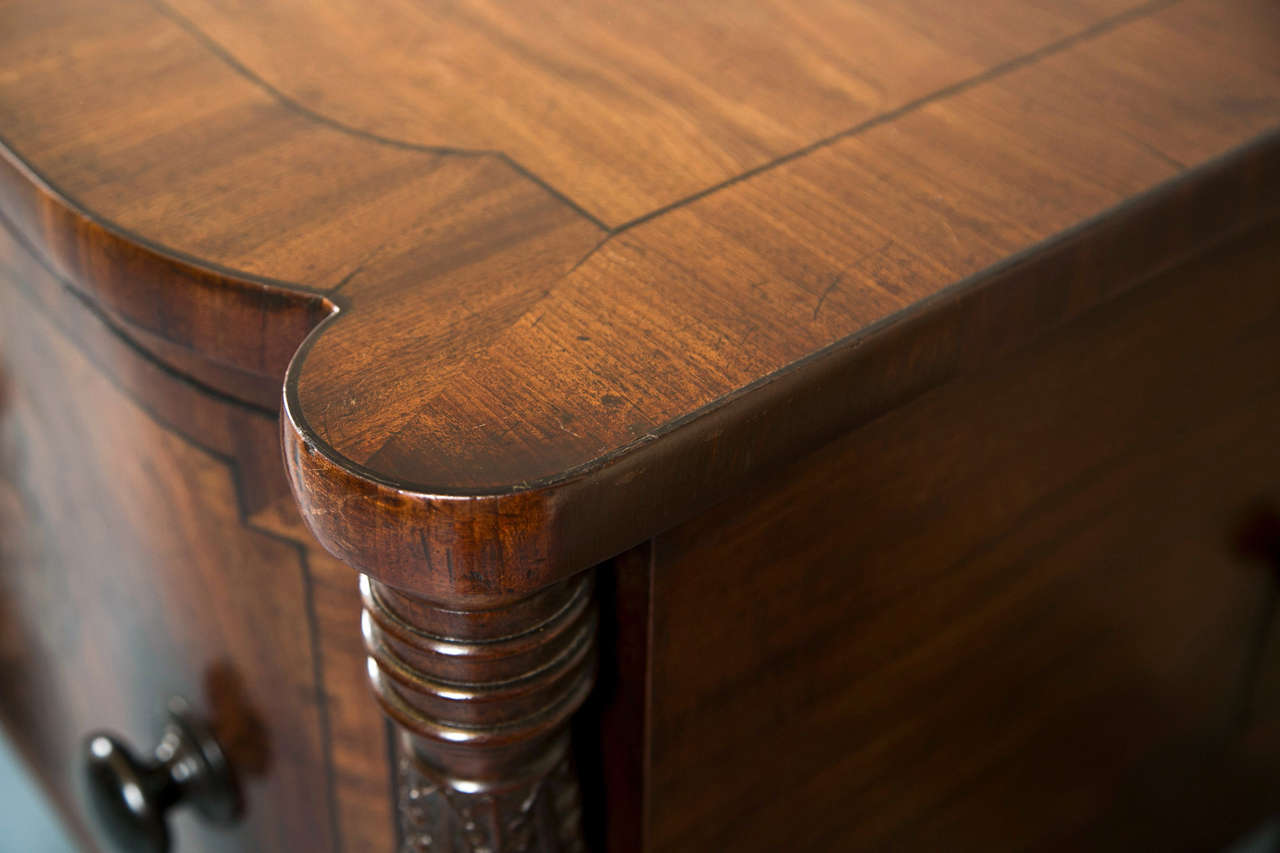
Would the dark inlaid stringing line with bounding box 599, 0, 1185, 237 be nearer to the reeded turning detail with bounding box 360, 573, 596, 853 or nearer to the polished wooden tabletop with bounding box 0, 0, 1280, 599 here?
the polished wooden tabletop with bounding box 0, 0, 1280, 599

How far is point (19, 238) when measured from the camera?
490 millimetres

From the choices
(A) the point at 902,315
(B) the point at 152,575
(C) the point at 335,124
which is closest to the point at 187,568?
(B) the point at 152,575

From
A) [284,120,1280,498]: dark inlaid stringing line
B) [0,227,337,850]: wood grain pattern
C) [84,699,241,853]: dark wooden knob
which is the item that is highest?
[284,120,1280,498]: dark inlaid stringing line

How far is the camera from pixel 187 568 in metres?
0.51

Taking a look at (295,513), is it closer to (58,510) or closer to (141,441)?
(141,441)

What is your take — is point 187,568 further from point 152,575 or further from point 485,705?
point 485,705

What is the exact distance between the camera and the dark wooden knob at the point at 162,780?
561mm

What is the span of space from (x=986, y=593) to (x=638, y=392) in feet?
0.69

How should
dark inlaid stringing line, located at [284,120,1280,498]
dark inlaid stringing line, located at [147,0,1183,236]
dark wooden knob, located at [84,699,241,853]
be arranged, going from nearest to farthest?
1. dark inlaid stringing line, located at [284,120,1280,498]
2. dark inlaid stringing line, located at [147,0,1183,236]
3. dark wooden knob, located at [84,699,241,853]

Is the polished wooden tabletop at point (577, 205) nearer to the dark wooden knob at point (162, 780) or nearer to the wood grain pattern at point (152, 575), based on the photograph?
the wood grain pattern at point (152, 575)

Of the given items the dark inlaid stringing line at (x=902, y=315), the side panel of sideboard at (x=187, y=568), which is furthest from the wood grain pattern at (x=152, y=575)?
the dark inlaid stringing line at (x=902, y=315)

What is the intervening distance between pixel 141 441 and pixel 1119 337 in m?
0.34

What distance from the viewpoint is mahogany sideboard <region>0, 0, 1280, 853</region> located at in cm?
34

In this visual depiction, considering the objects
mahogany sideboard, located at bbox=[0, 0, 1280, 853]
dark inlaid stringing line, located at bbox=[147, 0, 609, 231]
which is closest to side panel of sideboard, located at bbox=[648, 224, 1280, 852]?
mahogany sideboard, located at bbox=[0, 0, 1280, 853]
